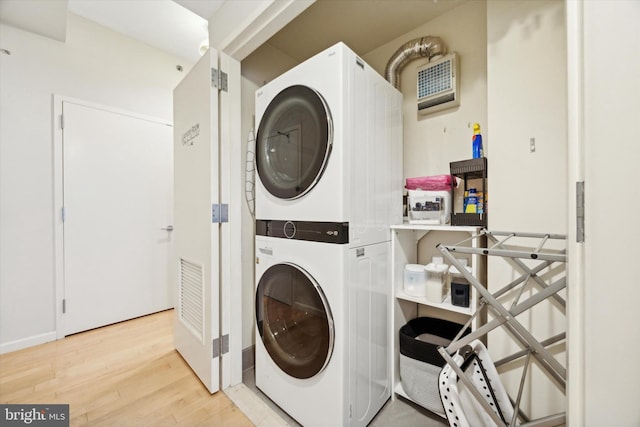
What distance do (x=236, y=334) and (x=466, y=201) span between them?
5.34 feet

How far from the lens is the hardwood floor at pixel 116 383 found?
1.39 meters

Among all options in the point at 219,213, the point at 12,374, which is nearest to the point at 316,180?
the point at 219,213

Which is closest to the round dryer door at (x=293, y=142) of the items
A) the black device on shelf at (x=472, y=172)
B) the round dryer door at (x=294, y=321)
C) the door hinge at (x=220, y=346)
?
the round dryer door at (x=294, y=321)

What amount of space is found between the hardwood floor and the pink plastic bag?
1639 millimetres

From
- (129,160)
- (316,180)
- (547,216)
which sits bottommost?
(547,216)

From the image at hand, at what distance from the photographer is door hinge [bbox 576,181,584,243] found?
52 cm

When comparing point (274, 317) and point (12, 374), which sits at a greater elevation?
point (274, 317)

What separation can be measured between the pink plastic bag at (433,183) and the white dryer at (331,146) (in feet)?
0.35

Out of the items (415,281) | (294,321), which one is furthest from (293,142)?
(415,281)

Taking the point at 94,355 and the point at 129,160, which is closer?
the point at 94,355

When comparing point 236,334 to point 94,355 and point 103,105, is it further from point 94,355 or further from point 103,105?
point 103,105

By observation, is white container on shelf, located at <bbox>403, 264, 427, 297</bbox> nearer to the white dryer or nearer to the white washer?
the white washer

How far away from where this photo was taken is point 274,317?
1449 millimetres

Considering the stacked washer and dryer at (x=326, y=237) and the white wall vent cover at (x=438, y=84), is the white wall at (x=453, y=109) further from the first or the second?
the stacked washer and dryer at (x=326, y=237)
